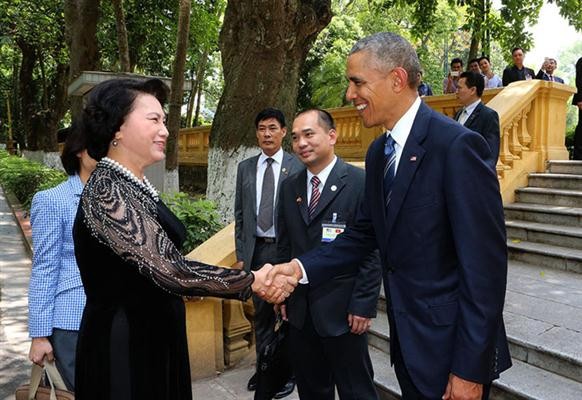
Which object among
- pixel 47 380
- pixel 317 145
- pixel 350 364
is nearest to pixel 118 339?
pixel 47 380

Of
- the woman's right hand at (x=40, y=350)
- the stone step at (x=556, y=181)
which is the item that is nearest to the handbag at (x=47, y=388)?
the woman's right hand at (x=40, y=350)

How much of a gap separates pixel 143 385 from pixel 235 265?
228cm

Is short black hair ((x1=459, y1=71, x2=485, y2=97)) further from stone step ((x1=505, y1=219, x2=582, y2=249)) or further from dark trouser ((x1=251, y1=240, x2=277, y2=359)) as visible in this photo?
dark trouser ((x1=251, y1=240, x2=277, y2=359))

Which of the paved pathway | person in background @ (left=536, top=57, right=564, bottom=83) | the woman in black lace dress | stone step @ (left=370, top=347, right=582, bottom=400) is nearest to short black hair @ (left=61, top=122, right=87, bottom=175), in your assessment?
the woman in black lace dress

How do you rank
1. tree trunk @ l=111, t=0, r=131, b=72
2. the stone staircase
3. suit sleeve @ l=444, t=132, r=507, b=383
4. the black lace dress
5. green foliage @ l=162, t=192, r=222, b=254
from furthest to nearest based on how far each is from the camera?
1. tree trunk @ l=111, t=0, r=131, b=72
2. green foliage @ l=162, t=192, r=222, b=254
3. the stone staircase
4. the black lace dress
5. suit sleeve @ l=444, t=132, r=507, b=383

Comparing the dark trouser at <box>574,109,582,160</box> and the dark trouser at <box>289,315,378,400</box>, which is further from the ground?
the dark trouser at <box>574,109,582,160</box>

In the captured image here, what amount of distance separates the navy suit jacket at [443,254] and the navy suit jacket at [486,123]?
11.8ft

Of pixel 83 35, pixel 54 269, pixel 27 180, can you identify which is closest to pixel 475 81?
pixel 54 269

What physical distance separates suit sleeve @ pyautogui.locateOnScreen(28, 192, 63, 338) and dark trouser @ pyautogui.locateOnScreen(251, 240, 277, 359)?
62.8 inches

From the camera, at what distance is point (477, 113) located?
542 cm

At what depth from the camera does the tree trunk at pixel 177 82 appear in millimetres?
8578

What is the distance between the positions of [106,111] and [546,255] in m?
5.05

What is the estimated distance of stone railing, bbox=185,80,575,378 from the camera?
165 inches

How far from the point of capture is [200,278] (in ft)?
6.46
